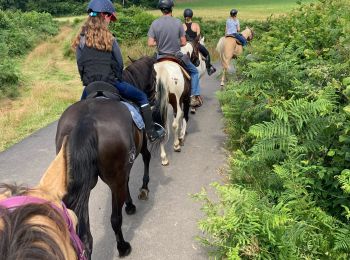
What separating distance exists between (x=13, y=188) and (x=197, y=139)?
6.39 m

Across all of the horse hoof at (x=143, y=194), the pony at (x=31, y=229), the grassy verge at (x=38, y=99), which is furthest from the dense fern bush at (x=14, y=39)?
the pony at (x=31, y=229)

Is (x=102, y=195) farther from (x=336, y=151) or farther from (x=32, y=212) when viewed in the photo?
(x=32, y=212)

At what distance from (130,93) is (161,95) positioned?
1863mm

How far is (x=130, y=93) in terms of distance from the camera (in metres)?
4.46

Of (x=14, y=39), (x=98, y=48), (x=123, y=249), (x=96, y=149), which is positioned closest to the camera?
(x=96, y=149)

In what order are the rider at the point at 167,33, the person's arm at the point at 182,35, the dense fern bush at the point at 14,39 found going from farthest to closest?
1. the dense fern bush at the point at 14,39
2. the person's arm at the point at 182,35
3. the rider at the point at 167,33

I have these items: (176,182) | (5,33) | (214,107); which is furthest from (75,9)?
(176,182)

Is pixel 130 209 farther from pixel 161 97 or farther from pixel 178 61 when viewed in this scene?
pixel 178 61

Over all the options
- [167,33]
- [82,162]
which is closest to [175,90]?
[167,33]

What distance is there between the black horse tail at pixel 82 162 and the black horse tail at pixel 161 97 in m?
2.87

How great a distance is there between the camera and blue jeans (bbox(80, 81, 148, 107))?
434cm

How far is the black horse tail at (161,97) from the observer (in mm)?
6234

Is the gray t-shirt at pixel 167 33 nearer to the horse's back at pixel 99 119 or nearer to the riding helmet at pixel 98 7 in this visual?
the riding helmet at pixel 98 7

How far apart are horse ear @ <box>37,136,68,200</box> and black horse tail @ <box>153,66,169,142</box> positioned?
4.09m
